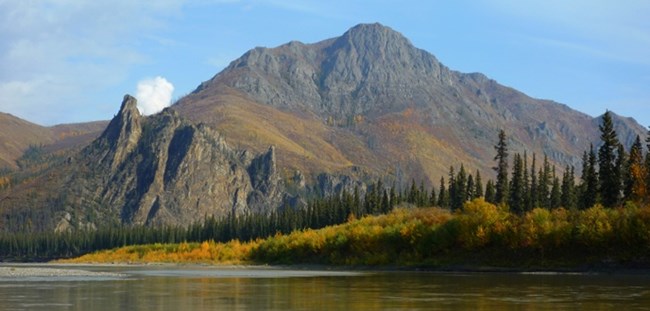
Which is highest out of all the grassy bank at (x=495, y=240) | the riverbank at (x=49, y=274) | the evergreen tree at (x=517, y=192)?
the evergreen tree at (x=517, y=192)

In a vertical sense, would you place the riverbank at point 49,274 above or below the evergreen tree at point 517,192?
below

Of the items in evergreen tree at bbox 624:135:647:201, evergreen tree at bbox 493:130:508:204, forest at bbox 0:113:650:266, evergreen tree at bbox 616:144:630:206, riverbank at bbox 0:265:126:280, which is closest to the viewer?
riverbank at bbox 0:265:126:280

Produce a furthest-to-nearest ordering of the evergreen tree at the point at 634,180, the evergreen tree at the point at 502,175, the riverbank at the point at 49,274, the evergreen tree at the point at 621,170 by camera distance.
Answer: the evergreen tree at the point at 502,175 → the evergreen tree at the point at 621,170 → the evergreen tree at the point at 634,180 → the riverbank at the point at 49,274

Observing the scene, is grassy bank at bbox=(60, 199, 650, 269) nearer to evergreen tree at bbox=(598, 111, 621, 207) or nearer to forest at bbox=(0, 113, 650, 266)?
forest at bbox=(0, 113, 650, 266)

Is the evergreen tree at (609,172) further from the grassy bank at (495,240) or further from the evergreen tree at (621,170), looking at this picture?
the grassy bank at (495,240)

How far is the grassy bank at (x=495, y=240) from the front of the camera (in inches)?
4077

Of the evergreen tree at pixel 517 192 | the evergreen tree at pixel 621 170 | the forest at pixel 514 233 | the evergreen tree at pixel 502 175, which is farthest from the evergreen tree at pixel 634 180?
the evergreen tree at pixel 502 175

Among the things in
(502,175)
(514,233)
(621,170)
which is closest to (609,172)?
(621,170)

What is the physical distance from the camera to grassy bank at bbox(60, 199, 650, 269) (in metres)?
104

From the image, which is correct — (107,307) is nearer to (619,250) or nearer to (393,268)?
(619,250)

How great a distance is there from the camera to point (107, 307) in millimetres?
44438

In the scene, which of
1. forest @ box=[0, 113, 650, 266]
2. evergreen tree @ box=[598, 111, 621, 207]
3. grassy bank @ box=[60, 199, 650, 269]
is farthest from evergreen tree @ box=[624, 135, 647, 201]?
grassy bank @ box=[60, 199, 650, 269]

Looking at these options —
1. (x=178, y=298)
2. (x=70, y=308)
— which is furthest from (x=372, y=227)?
(x=70, y=308)

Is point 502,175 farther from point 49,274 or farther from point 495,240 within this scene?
point 49,274
